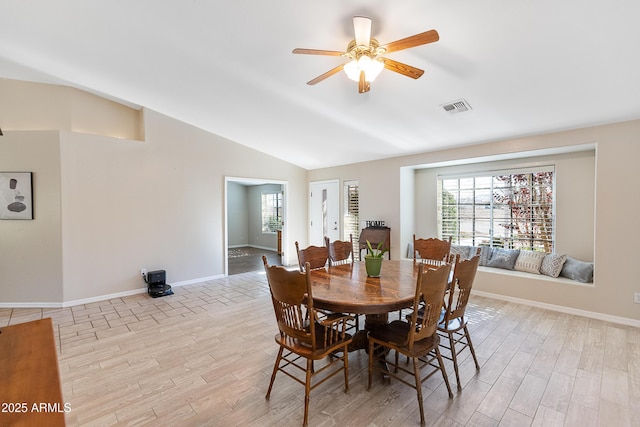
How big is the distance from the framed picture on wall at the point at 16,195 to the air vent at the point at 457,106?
5700mm

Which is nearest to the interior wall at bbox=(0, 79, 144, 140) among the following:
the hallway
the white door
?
the hallway

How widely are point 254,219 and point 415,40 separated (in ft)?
29.3

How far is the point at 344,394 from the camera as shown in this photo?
2.22 m

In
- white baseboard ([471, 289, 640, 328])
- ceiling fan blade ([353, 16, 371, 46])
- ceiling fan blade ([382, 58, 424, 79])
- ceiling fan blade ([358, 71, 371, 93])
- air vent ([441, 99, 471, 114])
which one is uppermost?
ceiling fan blade ([353, 16, 371, 46])

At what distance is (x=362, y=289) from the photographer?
2.31 meters

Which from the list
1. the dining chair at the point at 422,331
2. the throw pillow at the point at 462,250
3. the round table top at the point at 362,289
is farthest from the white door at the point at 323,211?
the dining chair at the point at 422,331

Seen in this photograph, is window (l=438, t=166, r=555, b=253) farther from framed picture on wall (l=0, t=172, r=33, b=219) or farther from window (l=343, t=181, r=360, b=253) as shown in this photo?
framed picture on wall (l=0, t=172, r=33, b=219)

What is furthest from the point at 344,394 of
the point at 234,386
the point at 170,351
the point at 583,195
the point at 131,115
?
the point at 131,115

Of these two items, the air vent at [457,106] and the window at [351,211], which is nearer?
the air vent at [457,106]

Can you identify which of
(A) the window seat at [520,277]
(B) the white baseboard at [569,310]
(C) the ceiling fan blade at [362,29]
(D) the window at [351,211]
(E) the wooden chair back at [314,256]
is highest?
(C) the ceiling fan blade at [362,29]

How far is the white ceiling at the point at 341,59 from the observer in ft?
7.34

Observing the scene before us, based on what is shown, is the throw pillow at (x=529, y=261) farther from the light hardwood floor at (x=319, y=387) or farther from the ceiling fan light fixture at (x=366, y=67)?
the ceiling fan light fixture at (x=366, y=67)

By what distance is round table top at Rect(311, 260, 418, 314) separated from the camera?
2012 mm

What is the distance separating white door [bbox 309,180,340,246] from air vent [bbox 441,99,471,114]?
3312mm
